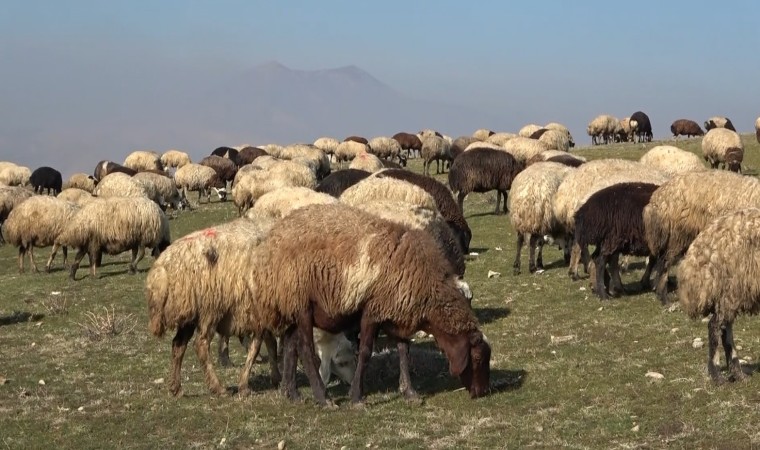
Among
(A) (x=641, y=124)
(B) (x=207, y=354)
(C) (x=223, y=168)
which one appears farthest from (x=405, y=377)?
(A) (x=641, y=124)

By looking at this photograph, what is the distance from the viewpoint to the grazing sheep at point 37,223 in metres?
25.9

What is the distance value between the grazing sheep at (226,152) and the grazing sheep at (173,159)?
188cm

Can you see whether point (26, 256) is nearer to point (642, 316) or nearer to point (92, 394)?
point (92, 394)

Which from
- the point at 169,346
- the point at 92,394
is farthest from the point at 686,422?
the point at 169,346

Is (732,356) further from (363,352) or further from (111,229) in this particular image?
(111,229)

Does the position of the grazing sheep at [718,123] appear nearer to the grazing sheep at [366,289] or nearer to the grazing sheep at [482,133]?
the grazing sheep at [482,133]

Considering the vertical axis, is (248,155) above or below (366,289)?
above

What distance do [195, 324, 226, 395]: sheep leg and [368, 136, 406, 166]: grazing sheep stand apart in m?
45.5

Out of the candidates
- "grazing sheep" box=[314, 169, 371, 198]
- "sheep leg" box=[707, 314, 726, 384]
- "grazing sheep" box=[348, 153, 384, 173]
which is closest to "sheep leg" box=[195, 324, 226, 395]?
"sheep leg" box=[707, 314, 726, 384]

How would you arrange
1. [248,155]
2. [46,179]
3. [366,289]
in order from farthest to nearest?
[248,155], [46,179], [366,289]

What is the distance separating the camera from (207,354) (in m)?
11.1

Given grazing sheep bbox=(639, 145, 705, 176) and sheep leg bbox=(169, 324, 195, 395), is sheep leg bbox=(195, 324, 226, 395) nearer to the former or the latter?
sheep leg bbox=(169, 324, 195, 395)

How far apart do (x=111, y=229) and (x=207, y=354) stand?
42.9 feet

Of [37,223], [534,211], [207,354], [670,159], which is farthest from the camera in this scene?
[670,159]
